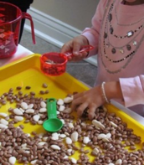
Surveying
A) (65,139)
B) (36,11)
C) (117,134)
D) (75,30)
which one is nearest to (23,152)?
(65,139)

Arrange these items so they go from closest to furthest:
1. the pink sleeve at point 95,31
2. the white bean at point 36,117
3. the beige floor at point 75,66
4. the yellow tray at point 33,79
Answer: the white bean at point 36,117 < the yellow tray at point 33,79 < the pink sleeve at point 95,31 < the beige floor at point 75,66

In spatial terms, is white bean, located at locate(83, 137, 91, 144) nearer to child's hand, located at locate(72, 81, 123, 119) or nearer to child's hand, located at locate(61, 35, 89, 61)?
child's hand, located at locate(72, 81, 123, 119)

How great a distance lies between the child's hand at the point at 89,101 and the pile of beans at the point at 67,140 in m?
0.02

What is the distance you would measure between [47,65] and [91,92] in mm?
133

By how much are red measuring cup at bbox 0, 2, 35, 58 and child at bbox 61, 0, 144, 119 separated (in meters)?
0.15

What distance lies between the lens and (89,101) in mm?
751

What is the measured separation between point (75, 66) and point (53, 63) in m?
1.11

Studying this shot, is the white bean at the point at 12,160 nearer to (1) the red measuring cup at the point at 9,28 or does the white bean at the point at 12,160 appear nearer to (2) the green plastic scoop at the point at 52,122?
(2) the green plastic scoop at the point at 52,122

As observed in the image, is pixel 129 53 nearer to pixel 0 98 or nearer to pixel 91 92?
pixel 91 92

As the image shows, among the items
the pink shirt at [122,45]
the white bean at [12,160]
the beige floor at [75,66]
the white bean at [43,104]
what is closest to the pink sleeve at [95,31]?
the pink shirt at [122,45]

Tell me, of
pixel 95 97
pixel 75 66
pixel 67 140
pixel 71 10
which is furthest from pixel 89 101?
pixel 71 10

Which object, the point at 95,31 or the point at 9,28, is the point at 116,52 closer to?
the point at 95,31

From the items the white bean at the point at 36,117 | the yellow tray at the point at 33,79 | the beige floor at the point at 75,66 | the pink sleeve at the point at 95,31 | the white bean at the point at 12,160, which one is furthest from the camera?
the beige floor at the point at 75,66

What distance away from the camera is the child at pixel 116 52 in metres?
0.75
